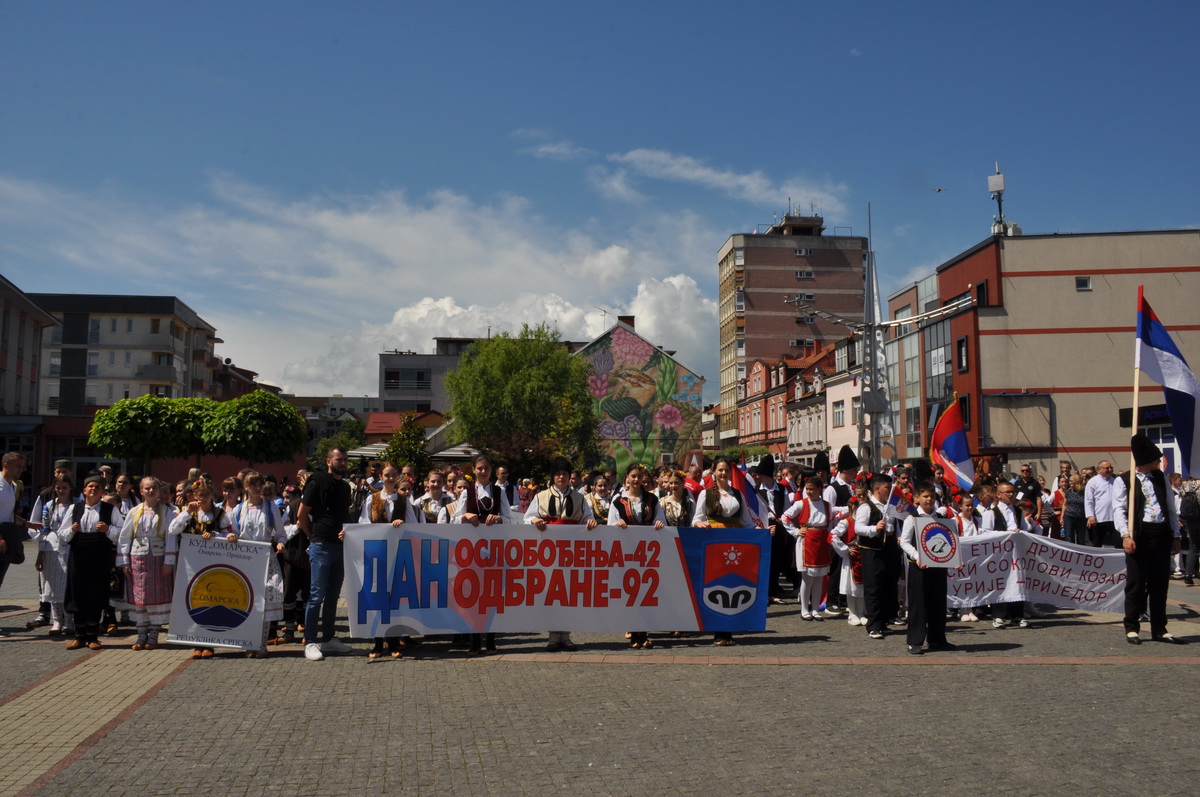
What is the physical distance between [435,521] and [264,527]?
1.86 metres

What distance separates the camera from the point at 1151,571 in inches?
395

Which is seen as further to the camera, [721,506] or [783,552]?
[783,552]

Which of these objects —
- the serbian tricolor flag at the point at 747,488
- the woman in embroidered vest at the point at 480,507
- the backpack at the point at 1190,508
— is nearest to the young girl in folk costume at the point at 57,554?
the woman in embroidered vest at the point at 480,507

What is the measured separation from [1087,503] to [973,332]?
33.5m

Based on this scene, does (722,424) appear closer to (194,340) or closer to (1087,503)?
(194,340)

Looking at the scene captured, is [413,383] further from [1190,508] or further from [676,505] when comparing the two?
[676,505]

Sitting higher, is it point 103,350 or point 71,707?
point 103,350

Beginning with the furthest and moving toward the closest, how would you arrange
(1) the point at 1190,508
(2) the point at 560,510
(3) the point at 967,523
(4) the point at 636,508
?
1. (1) the point at 1190,508
2. (3) the point at 967,523
3. (4) the point at 636,508
4. (2) the point at 560,510

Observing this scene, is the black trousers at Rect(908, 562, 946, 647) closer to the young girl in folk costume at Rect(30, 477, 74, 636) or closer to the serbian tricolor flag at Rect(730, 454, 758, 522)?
the serbian tricolor flag at Rect(730, 454, 758, 522)

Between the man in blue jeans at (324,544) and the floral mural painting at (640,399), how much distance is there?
5209 cm

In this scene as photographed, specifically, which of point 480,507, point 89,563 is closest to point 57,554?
point 89,563

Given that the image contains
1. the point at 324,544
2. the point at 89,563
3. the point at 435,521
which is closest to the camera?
the point at 324,544

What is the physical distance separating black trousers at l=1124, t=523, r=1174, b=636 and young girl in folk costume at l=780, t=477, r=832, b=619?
3414 millimetres

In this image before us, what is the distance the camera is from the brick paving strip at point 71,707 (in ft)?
18.9
